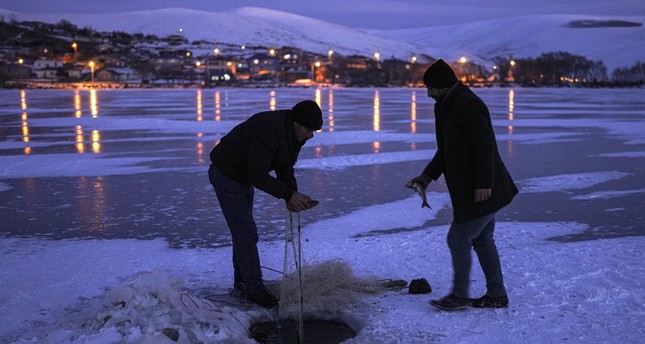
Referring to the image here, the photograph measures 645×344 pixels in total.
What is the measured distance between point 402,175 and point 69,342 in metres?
7.57

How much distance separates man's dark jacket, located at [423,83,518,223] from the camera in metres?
4.59

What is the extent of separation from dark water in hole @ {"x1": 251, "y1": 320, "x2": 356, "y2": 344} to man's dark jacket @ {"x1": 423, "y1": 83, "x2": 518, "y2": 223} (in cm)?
107

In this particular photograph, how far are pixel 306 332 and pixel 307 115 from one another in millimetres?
1425

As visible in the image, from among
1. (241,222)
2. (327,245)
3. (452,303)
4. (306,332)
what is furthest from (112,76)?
(452,303)

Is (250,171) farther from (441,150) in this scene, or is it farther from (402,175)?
(402,175)

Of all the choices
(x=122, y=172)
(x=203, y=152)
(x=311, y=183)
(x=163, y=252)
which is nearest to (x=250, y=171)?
(x=163, y=252)

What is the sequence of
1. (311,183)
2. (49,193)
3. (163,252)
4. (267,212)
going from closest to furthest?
(163,252) < (267,212) < (49,193) < (311,183)

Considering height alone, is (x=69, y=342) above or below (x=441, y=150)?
below

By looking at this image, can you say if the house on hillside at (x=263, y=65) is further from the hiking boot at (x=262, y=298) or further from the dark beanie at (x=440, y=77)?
the dark beanie at (x=440, y=77)

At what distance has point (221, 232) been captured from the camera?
23.9 ft

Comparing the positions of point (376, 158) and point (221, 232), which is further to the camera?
point (376, 158)

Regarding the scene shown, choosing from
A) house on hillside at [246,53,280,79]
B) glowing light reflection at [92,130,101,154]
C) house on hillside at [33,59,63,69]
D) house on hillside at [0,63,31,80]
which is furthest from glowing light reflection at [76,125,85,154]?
house on hillside at [246,53,280,79]

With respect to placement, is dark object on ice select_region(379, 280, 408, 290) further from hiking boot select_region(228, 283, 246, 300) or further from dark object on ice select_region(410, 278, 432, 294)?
hiking boot select_region(228, 283, 246, 300)

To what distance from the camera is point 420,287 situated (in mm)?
5242
